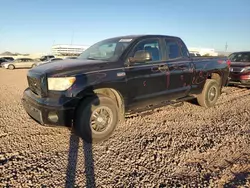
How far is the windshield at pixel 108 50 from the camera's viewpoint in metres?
4.15

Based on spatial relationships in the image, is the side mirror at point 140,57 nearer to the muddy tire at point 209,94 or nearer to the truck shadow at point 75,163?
the truck shadow at point 75,163

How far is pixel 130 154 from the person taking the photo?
3266 mm

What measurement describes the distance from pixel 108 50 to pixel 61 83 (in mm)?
1547

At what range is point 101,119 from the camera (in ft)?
12.2

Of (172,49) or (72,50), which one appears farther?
(72,50)

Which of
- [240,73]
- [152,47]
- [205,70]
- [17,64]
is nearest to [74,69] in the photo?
[152,47]

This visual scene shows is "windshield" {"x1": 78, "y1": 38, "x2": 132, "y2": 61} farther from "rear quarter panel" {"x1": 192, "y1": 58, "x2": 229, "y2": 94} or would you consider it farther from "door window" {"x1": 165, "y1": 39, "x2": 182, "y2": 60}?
"rear quarter panel" {"x1": 192, "y1": 58, "x2": 229, "y2": 94}

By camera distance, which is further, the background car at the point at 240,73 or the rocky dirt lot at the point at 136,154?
the background car at the point at 240,73

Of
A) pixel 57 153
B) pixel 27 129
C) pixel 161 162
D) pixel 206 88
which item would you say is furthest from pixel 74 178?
pixel 206 88

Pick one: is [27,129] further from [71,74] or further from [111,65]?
[111,65]

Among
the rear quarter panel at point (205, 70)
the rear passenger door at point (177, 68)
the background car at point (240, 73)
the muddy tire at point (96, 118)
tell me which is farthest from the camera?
the background car at point (240, 73)

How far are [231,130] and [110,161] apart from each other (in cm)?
271

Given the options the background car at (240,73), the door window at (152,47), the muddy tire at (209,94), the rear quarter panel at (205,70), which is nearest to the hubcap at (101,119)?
the door window at (152,47)

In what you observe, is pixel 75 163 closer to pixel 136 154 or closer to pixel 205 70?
pixel 136 154
